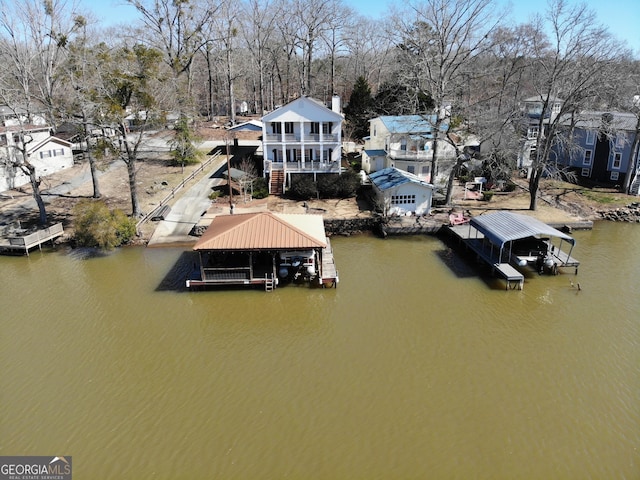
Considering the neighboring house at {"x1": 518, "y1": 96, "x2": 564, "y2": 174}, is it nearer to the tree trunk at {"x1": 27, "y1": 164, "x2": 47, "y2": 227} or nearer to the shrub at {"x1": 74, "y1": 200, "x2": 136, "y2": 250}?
the shrub at {"x1": 74, "y1": 200, "x2": 136, "y2": 250}

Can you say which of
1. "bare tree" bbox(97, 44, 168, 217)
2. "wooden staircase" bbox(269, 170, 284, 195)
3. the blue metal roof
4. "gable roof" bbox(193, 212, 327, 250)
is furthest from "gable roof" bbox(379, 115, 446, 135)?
"bare tree" bbox(97, 44, 168, 217)

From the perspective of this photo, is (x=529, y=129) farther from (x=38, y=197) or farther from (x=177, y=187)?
(x=38, y=197)

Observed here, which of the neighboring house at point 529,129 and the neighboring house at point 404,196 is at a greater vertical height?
the neighboring house at point 529,129

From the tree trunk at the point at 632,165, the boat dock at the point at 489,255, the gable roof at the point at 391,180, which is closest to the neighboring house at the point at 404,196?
the gable roof at the point at 391,180

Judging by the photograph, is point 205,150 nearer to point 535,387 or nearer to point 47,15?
point 47,15

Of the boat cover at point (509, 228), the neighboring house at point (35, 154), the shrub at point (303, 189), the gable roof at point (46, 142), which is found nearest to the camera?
the boat cover at point (509, 228)

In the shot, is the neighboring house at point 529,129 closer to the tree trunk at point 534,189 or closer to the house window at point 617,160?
the house window at point 617,160

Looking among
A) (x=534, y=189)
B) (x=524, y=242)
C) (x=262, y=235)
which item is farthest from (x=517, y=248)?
(x=262, y=235)
